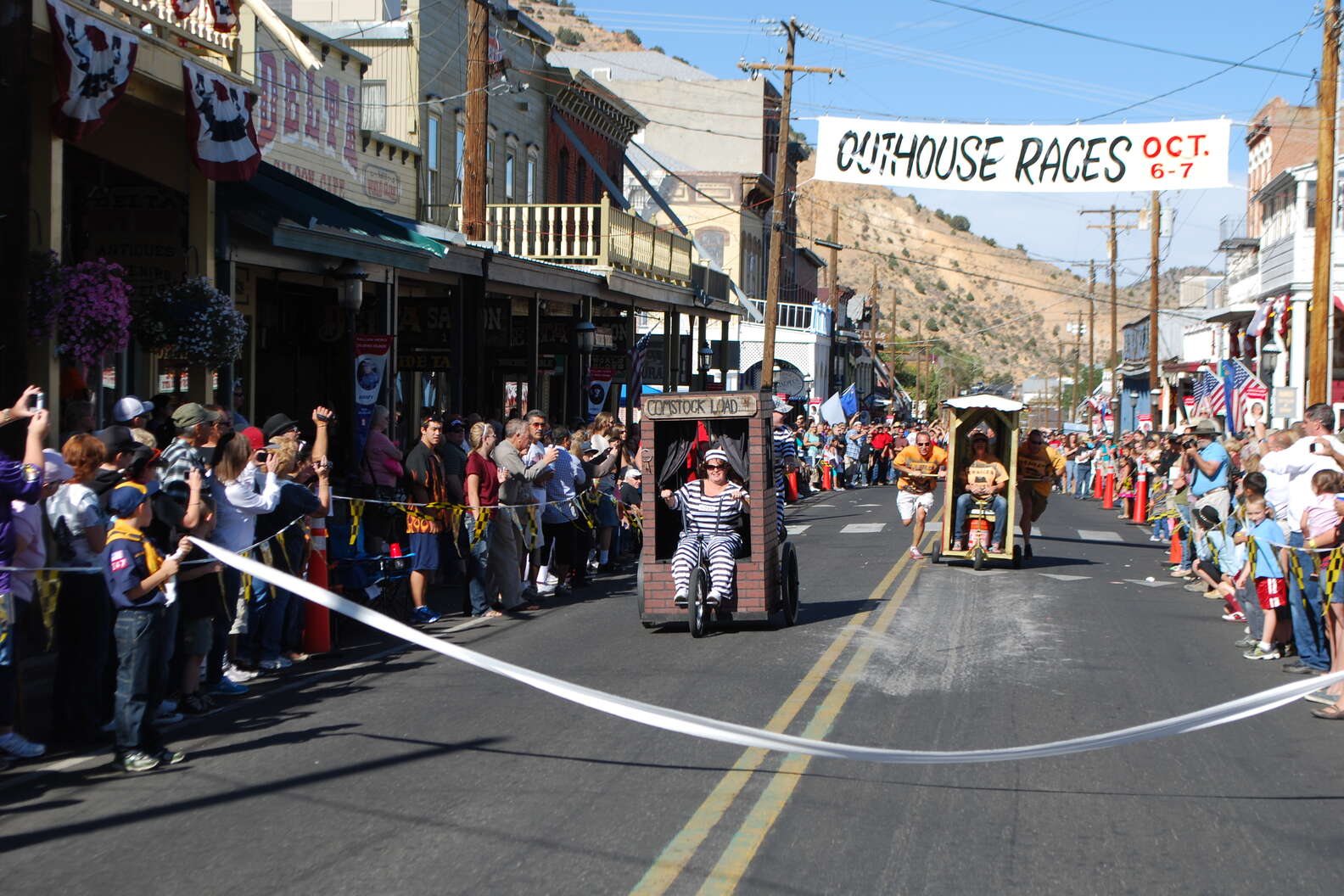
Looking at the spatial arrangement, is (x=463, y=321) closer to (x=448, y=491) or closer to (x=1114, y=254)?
(x=448, y=491)

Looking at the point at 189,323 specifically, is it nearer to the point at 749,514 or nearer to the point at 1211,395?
the point at 749,514

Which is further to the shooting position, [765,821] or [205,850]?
[765,821]

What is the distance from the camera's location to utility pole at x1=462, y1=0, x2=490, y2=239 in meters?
20.0

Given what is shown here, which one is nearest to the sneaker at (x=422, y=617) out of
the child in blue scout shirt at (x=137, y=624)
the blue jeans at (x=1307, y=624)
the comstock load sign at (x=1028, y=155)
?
the child in blue scout shirt at (x=137, y=624)

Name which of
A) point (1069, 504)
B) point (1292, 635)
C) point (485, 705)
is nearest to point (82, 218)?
point (485, 705)

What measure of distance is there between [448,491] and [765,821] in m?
8.15

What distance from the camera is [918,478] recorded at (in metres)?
19.5

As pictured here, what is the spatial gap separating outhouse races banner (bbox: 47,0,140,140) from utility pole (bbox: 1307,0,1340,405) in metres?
16.9

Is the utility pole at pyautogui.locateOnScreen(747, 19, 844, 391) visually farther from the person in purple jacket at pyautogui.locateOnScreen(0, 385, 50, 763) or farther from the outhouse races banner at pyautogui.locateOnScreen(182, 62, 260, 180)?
the person in purple jacket at pyautogui.locateOnScreen(0, 385, 50, 763)

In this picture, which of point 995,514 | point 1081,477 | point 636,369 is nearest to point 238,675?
point 995,514

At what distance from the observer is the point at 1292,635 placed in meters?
12.1

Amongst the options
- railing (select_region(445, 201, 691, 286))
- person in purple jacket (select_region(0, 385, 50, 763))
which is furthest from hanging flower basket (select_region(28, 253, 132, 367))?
railing (select_region(445, 201, 691, 286))

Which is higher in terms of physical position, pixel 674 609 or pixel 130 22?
pixel 130 22

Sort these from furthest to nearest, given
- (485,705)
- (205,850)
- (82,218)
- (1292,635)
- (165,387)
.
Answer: (165,387)
(82,218)
(1292,635)
(485,705)
(205,850)
